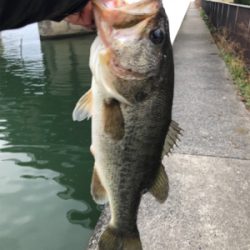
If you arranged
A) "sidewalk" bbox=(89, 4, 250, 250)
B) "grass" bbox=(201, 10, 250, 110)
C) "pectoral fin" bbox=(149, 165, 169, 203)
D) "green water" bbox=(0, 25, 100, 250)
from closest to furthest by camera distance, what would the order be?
"pectoral fin" bbox=(149, 165, 169, 203), "sidewalk" bbox=(89, 4, 250, 250), "green water" bbox=(0, 25, 100, 250), "grass" bbox=(201, 10, 250, 110)

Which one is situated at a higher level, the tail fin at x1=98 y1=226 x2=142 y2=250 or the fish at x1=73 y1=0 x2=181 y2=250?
the fish at x1=73 y1=0 x2=181 y2=250

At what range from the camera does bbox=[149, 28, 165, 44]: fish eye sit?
1.83 meters

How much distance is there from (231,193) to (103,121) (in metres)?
2.70

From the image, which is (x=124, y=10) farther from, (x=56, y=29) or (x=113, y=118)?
(x=56, y=29)

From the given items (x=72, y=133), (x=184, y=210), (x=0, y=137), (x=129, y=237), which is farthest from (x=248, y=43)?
(x=129, y=237)

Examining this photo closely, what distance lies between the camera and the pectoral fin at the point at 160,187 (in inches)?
87.6

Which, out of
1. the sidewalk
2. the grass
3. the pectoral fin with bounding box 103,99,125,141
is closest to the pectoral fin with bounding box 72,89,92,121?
the pectoral fin with bounding box 103,99,125,141

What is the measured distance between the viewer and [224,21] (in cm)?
1454

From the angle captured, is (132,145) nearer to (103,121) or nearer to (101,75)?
(103,121)

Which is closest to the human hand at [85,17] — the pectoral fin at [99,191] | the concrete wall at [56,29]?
the pectoral fin at [99,191]

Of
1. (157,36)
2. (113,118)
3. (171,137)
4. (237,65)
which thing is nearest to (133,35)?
(157,36)

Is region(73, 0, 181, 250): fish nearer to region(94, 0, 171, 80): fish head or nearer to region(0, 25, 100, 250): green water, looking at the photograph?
region(94, 0, 171, 80): fish head

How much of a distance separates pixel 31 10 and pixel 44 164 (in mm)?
5447

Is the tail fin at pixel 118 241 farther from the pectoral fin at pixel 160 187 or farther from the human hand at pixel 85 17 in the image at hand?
the human hand at pixel 85 17
